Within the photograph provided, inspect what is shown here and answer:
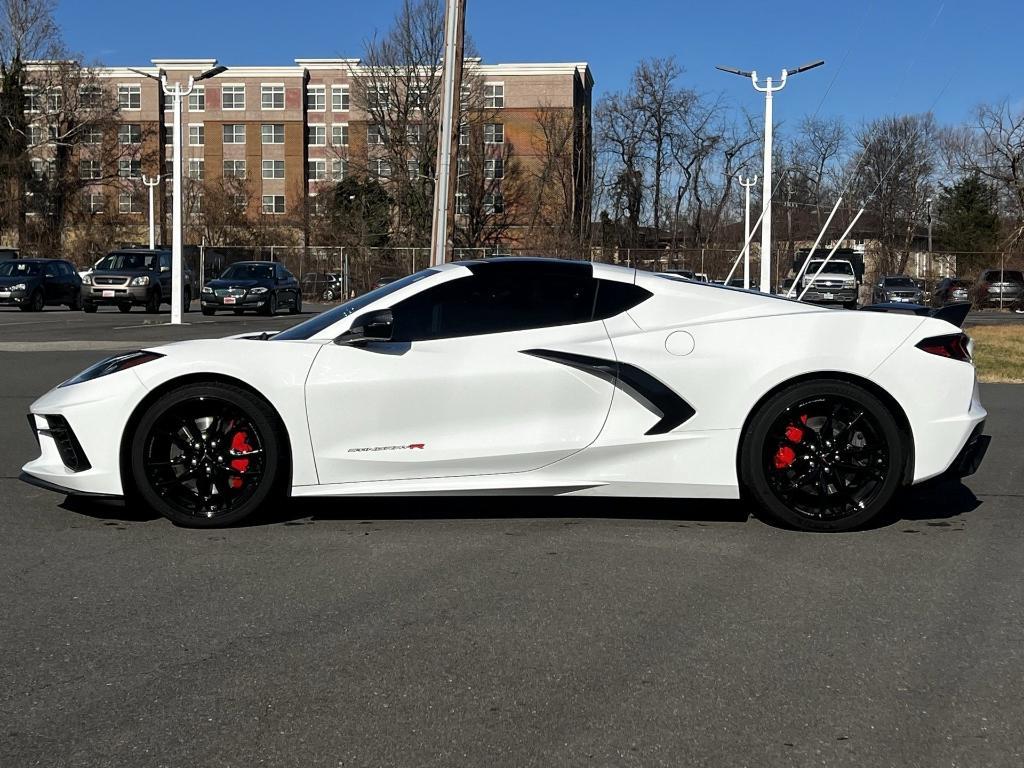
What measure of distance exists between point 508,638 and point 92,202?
72.7 meters

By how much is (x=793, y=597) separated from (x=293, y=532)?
8.49 ft

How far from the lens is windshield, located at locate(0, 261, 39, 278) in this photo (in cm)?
3559

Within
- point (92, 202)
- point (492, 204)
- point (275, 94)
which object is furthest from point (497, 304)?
point (275, 94)

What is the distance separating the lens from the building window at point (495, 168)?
236ft

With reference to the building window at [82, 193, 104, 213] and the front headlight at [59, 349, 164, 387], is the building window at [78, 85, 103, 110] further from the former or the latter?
the front headlight at [59, 349, 164, 387]

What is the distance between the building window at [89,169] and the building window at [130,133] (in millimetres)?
7398

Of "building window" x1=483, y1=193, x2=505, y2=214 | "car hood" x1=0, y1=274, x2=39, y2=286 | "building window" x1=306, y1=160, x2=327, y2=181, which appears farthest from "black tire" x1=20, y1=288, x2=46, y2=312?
"building window" x1=306, y1=160, x2=327, y2=181

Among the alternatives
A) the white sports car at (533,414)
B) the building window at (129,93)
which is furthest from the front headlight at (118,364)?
the building window at (129,93)

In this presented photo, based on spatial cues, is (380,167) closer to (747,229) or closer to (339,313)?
(747,229)

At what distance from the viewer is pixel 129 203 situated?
7775cm

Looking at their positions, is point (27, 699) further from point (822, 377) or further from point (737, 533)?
point (822, 377)

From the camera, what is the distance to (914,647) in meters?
4.28

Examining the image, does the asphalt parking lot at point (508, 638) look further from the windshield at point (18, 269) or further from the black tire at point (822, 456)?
the windshield at point (18, 269)

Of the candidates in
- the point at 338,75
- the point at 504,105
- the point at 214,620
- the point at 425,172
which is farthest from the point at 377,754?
the point at 338,75
